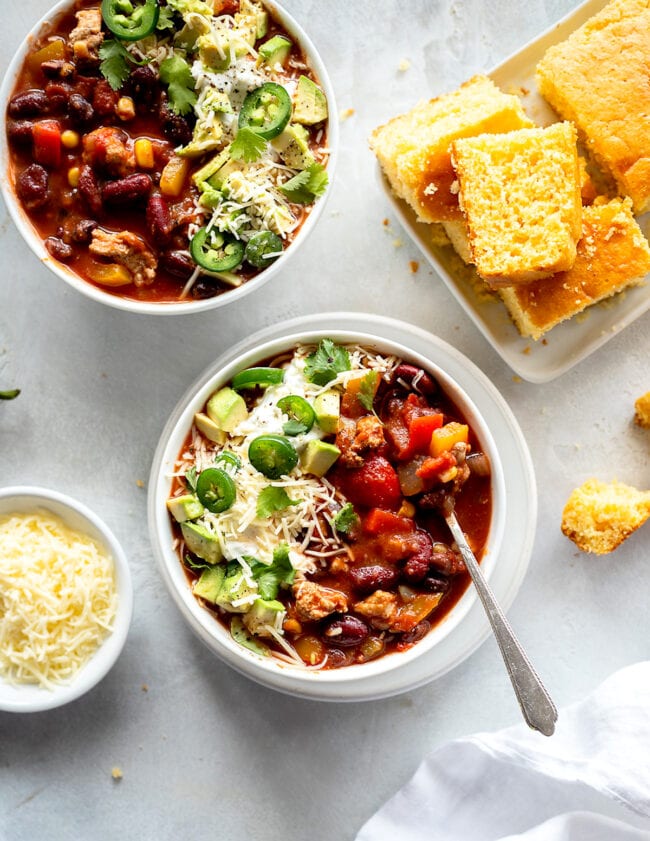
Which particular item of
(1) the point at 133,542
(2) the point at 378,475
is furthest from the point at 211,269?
(1) the point at 133,542

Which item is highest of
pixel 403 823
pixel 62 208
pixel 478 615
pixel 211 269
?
pixel 62 208

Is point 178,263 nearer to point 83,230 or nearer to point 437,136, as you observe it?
point 83,230

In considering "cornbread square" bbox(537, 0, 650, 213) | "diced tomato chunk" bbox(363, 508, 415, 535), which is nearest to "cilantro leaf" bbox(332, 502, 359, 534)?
"diced tomato chunk" bbox(363, 508, 415, 535)

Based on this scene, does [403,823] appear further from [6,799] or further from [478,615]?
[6,799]

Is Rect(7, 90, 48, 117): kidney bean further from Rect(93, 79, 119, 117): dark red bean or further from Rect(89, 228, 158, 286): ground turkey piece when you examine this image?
Rect(89, 228, 158, 286): ground turkey piece

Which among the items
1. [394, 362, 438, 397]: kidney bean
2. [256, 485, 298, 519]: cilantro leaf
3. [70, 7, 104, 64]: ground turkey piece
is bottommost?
[394, 362, 438, 397]: kidney bean

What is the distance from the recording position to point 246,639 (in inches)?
129

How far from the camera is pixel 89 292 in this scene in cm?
330

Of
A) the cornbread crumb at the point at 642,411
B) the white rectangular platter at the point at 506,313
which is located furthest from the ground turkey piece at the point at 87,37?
the cornbread crumb at the point at 642,411

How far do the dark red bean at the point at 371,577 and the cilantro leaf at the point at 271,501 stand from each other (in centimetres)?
37

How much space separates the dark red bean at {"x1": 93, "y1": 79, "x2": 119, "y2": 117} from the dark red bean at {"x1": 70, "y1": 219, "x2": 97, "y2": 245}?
0.42 meters

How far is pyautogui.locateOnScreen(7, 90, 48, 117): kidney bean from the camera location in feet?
10.6

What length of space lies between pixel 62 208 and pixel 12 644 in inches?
69.1

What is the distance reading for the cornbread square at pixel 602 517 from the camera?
11.7 feet
